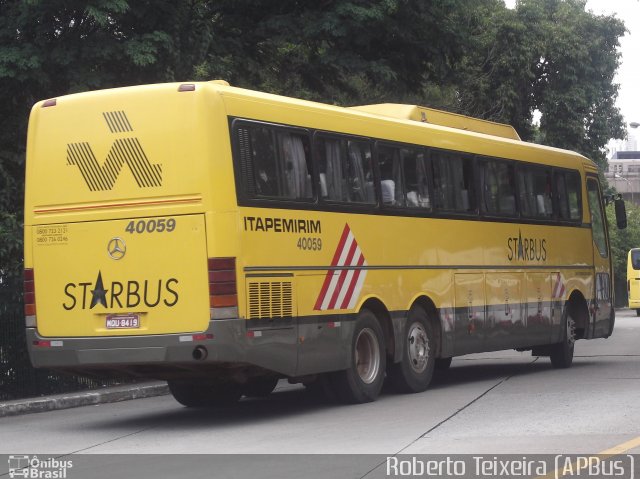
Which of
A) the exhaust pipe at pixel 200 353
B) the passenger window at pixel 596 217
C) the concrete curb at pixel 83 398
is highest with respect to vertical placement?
the passenger window at pixel 596 217

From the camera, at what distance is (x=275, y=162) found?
543 inches

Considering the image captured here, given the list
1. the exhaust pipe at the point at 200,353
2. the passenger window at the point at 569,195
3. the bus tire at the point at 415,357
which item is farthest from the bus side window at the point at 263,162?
the passenger window at the point at 569,195

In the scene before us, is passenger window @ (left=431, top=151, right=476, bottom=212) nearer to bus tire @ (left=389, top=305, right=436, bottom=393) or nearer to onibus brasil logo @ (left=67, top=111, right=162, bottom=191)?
bus tire @ (left=389, top=305, right=436, bottom=393)

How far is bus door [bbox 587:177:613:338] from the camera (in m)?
22.0

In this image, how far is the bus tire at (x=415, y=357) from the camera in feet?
53.0

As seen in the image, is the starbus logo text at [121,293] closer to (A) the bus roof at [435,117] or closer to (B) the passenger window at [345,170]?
(B) the passenger window at [345,170]

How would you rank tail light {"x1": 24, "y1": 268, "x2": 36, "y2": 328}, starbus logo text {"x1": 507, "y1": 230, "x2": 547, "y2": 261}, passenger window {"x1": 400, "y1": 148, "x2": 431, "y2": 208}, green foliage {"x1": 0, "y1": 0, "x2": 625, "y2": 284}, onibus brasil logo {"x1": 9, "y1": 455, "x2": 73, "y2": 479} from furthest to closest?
starbus logo text {"x1": 507, "y1": 230, "x2": 547, "y2": 261} → green foliage {"x1": 0, "y1": 0, "x2": 625, "y2": 284} → passenger window {"x1": 400, "y1": 148, "x2": 431, "y2": 208} → tail light {"x1": 24, "y1": 268, "x2": 36, "y2": 328} → onibus brasil logo {"x1": 9, "y1": 455, "x2": 73, "y2": 479}

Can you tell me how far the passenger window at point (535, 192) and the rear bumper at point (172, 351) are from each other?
283 inches

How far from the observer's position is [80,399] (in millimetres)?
17047

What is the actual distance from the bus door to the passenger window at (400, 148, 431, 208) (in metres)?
6.18

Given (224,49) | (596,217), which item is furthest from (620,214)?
(224,49)

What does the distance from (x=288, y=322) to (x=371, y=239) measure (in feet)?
7.17

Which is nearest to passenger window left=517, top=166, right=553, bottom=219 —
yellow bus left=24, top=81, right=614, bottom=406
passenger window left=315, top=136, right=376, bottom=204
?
yellow bus left=24, top=81, right=614, bottom=406

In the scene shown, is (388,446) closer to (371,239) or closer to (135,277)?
(135,277)
